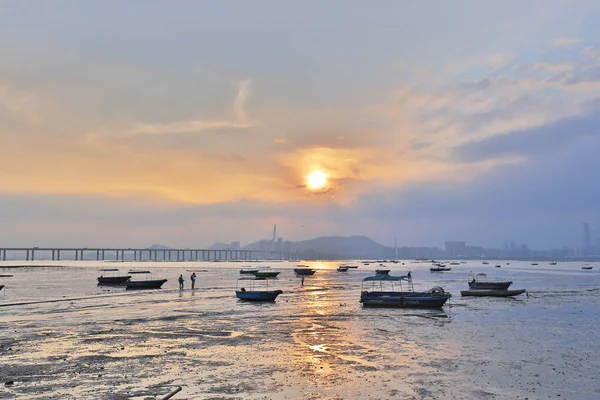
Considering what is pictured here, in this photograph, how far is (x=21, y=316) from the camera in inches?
1777

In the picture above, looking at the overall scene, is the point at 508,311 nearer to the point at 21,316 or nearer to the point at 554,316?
the point at 554,316

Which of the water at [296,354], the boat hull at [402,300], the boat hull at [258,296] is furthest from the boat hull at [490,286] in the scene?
the boat hull at [258,296]

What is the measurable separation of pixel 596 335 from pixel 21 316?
50.1 m

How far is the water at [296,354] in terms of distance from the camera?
810 inches

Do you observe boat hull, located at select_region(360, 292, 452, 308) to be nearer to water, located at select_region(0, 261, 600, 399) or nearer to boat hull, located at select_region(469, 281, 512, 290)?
water, located at select_region(0, 261, 600, 399)

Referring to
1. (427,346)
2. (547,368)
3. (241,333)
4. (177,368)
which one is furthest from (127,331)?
(547,368)

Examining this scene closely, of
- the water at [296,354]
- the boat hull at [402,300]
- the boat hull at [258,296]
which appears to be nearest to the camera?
the water at [296,354]

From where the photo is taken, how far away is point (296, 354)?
27.9 m

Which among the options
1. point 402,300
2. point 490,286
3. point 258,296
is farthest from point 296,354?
point 490,286

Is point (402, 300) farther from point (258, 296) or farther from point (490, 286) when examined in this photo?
point (490, 286)

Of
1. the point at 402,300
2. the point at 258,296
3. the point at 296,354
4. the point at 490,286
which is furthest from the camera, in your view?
the point at 490,286

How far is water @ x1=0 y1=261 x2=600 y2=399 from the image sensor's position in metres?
20.6

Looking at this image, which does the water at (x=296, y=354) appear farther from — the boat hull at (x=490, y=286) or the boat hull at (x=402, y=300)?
the boat hull at (x=490, y=286)

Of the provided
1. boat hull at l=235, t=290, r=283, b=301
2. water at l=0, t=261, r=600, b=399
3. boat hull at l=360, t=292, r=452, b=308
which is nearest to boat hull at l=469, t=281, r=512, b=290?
boat hull at l=360, t=292, r=452, b=308
